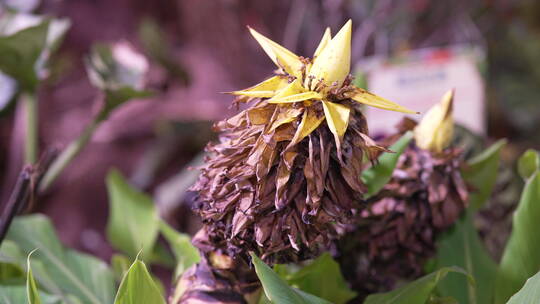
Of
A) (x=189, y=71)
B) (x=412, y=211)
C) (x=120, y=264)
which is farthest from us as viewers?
(x=189, y=71)

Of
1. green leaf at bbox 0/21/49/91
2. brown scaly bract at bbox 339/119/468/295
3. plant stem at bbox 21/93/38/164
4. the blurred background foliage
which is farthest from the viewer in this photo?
the blurred background foliage

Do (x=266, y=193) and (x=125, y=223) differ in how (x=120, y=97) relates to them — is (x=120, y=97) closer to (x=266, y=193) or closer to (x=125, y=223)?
(x=125, y=223)

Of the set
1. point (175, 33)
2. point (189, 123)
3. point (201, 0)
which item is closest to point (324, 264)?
point (189, 123)

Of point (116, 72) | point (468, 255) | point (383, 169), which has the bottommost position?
point (468, 255)

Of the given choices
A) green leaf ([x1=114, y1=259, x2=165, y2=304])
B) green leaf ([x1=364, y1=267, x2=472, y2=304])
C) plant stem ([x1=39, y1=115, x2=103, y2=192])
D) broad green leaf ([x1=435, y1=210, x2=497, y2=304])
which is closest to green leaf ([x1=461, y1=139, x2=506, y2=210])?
broad green leaf ([x1=435, y1=210, x2=497, y2=304])

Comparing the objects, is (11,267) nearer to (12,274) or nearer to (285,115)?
(12,274)

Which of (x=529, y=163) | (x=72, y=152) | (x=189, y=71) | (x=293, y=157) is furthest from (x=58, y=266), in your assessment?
(x=189, y=71)

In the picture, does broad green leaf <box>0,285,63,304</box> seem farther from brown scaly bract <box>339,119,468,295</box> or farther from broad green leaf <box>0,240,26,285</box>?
brown scaly bract <box>339,119,468,295</box>
